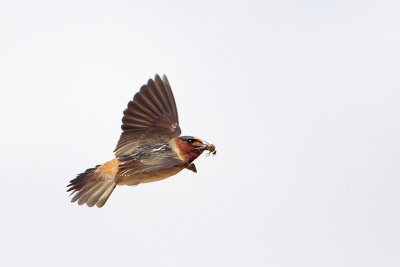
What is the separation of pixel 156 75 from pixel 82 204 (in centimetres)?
235

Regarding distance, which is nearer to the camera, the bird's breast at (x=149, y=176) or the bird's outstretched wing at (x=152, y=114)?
the bird's breast at (x=149, y=176)

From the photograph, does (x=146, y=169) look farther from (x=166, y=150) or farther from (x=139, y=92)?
(x=139, y=92)

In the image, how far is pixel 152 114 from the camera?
1134cm

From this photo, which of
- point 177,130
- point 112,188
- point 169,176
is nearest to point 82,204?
point 112,188

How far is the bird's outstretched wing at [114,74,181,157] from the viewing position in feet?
36.7

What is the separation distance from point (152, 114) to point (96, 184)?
1603 mm

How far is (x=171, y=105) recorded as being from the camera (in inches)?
449

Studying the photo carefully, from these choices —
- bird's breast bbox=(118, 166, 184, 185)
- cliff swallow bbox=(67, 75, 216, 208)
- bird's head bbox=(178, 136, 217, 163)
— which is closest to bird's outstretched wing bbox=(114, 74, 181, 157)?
cliff swallow bbox=(67, 75, 216, 208)

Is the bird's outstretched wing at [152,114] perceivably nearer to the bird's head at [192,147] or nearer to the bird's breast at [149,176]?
the bird's head at [192,147]

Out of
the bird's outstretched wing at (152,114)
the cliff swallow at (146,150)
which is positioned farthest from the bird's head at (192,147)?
the bird's outstretched wing at (152,114)

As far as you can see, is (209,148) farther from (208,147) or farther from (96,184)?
(96,184)

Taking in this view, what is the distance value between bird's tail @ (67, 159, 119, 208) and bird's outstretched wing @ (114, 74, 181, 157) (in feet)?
2.99

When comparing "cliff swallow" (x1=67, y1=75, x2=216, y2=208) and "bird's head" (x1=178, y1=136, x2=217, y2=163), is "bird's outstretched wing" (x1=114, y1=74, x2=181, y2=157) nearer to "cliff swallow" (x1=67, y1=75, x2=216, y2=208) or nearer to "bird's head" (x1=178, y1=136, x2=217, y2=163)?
"cliff swallow" (x1=67, y1=75, x2=216, y2=208)

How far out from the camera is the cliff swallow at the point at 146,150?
9891 mm
